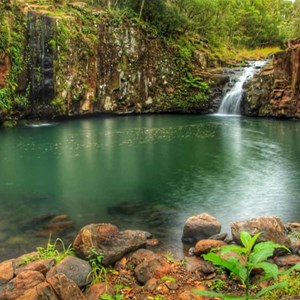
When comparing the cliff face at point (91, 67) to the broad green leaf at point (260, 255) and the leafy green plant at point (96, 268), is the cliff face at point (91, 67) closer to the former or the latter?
the leafy green plant at point (96, 268)

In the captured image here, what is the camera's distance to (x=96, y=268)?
26.8ft

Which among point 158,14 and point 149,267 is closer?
point 149,267

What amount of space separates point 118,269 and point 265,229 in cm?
344

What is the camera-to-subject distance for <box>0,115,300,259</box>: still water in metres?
12.5

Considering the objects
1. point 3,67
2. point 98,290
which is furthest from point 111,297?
point 3,67

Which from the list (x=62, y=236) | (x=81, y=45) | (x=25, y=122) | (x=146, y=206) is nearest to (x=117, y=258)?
(x=62, y=236)

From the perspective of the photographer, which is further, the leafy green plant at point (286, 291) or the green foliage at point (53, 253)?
the green foliage at point (53, 253)

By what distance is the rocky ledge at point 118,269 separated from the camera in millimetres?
7184

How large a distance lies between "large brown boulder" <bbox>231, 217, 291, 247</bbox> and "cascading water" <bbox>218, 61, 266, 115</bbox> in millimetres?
34141

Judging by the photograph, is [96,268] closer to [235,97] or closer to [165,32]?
[235,97]

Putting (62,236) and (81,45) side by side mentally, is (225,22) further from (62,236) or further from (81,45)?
(62,236)

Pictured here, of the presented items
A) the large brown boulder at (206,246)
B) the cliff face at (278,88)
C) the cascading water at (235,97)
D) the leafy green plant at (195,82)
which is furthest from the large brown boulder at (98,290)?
the leafy green plant at (195,82)

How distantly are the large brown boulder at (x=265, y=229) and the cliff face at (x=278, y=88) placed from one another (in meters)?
30.4

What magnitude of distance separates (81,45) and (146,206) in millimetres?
30585
